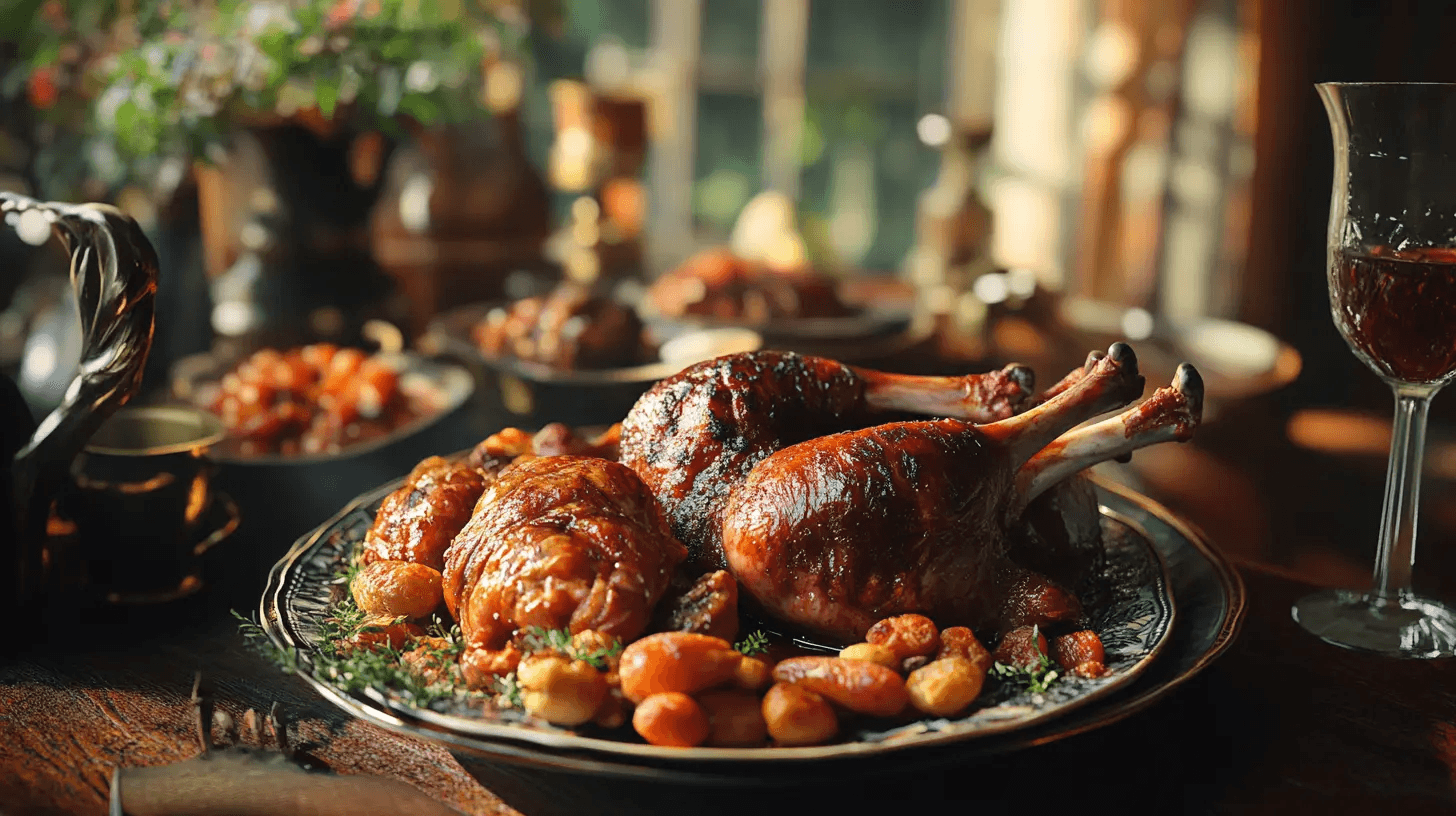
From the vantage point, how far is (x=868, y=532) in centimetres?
111

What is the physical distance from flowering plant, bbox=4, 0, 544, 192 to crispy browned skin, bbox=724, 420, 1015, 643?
150cm

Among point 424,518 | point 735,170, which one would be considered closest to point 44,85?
point 424,518

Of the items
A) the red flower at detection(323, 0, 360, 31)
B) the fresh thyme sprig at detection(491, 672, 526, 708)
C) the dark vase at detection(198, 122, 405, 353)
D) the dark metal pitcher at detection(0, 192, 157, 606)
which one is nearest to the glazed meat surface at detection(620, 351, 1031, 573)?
the fresh thyme sprig at detection(491, 672, 526, 708)

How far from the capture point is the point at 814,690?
98 cm

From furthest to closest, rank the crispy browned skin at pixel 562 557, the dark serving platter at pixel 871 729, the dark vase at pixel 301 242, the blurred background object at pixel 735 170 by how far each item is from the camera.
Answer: the dark vase at pixel 301 242, the blurred background object at pixel 735 170, the crispy browned skin at pixel 562 557, the dark serving platter at pixel 871 729

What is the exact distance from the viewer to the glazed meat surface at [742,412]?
1226 mm

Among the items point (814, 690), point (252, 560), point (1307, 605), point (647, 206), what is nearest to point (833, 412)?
point (814, 690)

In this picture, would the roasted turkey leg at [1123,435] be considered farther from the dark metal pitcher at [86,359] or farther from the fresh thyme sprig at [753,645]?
the dark metal pitcher at [86,359]

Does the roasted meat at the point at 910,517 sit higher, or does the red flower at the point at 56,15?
the red flower at the point at 56,15

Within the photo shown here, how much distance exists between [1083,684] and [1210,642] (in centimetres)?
19

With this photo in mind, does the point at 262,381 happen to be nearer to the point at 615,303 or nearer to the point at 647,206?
the point at 615,303

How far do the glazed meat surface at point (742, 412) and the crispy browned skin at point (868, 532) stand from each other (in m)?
0.07

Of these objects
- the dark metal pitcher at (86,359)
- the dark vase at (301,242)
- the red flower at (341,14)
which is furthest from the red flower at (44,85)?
the dark metal pitcher at (86,359)

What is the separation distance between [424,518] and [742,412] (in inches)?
14.0
